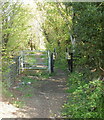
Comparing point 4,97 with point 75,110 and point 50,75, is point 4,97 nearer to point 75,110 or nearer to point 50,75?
point 75,110

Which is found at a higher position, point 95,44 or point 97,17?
point 97,17

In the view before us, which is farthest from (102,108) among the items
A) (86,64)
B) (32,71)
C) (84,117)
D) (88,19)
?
(32,71)

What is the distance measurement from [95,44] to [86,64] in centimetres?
165

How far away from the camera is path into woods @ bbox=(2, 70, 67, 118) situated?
17.1ft

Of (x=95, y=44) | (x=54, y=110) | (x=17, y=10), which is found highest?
(x=17, y=10)

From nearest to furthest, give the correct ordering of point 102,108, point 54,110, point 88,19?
point 102,108, point 54,110, point 88,19

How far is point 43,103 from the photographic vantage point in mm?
6301

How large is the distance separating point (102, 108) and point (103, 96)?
1.30ft

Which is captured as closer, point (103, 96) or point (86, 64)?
point (103, 96)

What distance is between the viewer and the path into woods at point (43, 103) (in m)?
5.20

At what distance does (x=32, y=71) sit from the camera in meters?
13.2

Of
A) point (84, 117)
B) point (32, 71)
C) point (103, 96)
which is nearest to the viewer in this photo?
point (84, 117)

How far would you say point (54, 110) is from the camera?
5664 millimetres

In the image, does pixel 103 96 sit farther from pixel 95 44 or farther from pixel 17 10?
pixel 17 10
